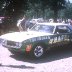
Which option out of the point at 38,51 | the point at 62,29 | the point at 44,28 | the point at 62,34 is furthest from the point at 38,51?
the point at 62,29

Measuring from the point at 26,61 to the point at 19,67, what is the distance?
45.7 inches

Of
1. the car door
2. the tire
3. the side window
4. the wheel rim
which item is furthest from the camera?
the side window

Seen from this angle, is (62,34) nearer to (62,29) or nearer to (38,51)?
(62,29)

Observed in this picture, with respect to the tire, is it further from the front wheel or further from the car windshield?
the car windshield

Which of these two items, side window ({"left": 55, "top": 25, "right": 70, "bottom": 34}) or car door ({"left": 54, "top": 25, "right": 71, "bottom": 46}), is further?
side window ({"left": 55, "top": 25, "right": 70, "bottom": 34})

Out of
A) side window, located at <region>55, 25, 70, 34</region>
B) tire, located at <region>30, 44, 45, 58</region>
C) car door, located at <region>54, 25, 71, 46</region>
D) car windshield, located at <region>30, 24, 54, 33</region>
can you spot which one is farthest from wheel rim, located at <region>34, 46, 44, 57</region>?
side window, located at <region>55, 25, 70, 34</region>

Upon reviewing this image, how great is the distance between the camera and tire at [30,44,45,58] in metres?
9.46

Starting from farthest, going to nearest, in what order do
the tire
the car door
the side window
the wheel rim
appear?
the side window < the car door < the wheel rim < the tire

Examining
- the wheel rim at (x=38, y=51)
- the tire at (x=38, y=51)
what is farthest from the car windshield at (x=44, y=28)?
the wheel rim at (x=38, y=51)

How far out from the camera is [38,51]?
9.63 metres

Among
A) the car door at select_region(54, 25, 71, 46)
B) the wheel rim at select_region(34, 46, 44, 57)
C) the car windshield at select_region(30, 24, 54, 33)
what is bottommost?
the wheel rim at select_region(34, 46, 44, 57)

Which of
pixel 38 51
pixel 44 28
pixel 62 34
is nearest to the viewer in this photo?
pixel 38 51

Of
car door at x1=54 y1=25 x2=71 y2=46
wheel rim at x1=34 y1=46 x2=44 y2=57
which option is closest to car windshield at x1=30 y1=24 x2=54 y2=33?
car door at x1=54 y1=25 x2=71 y2=46

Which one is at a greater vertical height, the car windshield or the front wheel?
the car windshield
